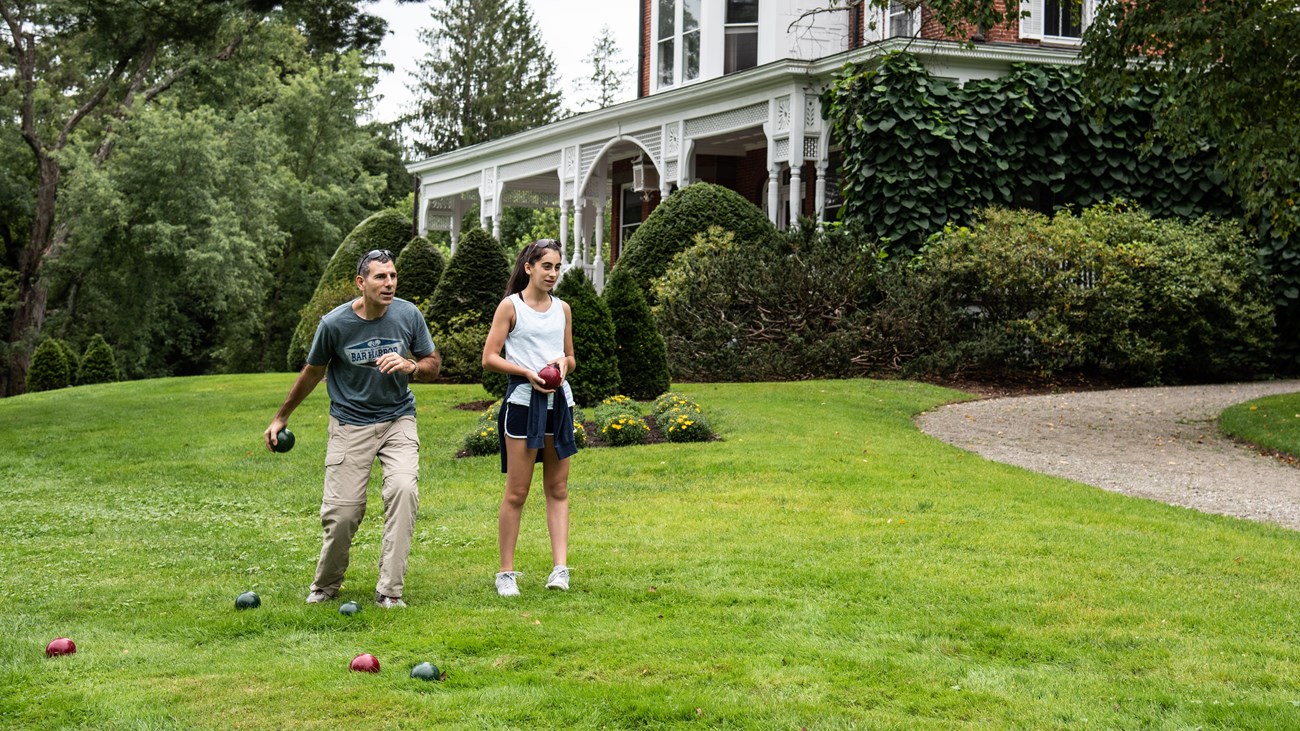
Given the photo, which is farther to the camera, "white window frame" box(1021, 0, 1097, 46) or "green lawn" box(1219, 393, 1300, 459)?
"white window frame" box(1021, 0, 1097, 46)

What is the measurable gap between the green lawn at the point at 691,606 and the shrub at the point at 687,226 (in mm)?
8858

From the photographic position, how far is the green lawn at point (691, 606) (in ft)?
15.8

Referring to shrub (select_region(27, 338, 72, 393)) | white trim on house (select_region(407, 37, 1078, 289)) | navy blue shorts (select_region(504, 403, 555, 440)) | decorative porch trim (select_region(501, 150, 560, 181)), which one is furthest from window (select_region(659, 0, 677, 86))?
navy blue shorts (select_region(504, 403, 555, 440))

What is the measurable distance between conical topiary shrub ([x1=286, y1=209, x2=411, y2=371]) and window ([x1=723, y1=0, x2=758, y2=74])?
7.33 metres

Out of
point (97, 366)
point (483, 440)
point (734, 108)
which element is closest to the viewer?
point (483, 440)

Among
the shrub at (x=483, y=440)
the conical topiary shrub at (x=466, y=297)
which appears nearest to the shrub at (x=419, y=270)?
the conical topiary shrub at (x=466, y=297)

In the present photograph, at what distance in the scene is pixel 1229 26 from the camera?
1307 cm

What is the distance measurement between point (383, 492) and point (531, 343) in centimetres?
105

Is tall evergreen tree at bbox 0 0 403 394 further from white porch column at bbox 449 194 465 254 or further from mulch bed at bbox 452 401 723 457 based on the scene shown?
mulch bed at bbox 452 401 723 457

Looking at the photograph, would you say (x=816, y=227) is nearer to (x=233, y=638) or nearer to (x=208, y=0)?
(x=208, y=0)

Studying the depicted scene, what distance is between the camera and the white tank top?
6676 millimetres

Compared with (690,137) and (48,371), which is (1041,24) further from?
(48,371)

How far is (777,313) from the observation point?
18.8 meters

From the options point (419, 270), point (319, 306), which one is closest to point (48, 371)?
point (319, 306)
